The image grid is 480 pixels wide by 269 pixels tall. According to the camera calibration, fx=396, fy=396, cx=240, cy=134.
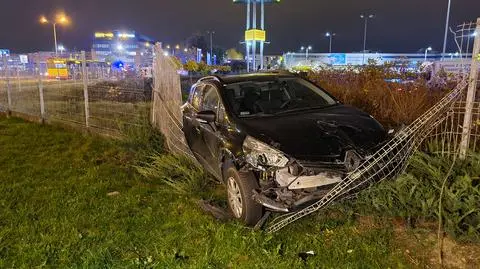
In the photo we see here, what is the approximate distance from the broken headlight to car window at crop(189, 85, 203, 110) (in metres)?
1.98

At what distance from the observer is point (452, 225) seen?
11.5 ft

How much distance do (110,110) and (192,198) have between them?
4.36m

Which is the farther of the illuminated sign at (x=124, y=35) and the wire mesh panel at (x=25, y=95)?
the illuminated sign at (x=124, y=35)

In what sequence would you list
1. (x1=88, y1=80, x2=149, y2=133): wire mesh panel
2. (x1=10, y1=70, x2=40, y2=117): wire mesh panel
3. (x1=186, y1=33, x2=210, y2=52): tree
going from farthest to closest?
1. (x1=186, y1=33, x2=210, y2=52): tree
2. (x1=10, y1=70, x2=40, y2=117): wire mesh panel
3. (x1=88, y1=80, x2=149, y2=133): wire mesh panel

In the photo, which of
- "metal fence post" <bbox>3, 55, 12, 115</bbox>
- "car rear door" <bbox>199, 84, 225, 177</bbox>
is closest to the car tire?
"car rear door" <bbox>199, 84, 225, 177</bbox>

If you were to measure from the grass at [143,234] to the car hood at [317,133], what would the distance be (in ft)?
2.53

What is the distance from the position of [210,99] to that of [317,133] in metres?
1.95

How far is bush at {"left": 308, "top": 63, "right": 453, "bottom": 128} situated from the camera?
6.92 meters

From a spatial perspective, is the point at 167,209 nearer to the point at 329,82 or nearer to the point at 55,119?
the point at 329,82

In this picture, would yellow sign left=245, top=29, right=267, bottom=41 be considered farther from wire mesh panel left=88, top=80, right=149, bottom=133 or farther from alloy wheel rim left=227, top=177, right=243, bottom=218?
alloy wheel rim left=227, top=177, right=243, bottom=218

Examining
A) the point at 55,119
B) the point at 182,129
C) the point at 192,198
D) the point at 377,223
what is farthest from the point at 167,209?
the point at 55,119

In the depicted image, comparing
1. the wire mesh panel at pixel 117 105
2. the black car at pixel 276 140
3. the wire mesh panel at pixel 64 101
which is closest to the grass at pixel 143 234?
the black car at pixel 276 140

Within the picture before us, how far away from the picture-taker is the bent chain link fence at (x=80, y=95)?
327 inches

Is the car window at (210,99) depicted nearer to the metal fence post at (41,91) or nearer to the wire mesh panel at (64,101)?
the wire mesh panel at (64,101)
